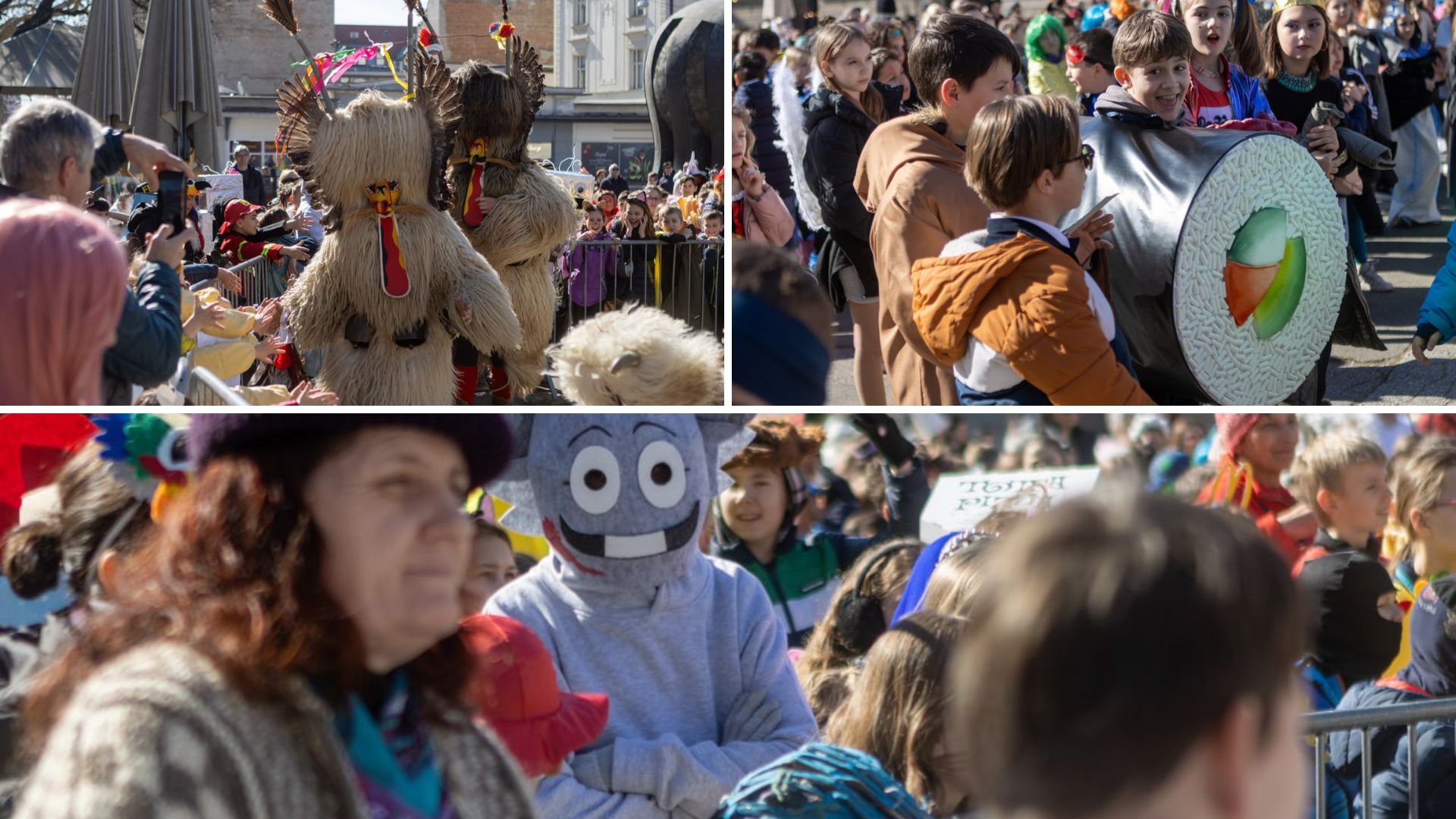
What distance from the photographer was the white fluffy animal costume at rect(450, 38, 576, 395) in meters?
4.91

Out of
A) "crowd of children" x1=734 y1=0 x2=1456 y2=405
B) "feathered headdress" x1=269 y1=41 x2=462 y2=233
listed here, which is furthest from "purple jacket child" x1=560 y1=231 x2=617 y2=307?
"feathered headdress" x1=269 y1=41 x2=462 y2=233

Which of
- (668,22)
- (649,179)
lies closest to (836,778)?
(668,22)

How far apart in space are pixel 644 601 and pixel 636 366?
1.40ft

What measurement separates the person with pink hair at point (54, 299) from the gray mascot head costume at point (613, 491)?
24.7 inches

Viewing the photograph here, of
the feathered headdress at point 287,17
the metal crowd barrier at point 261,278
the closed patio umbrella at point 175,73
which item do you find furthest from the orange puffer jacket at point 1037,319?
the metal crowd barrier at point 261,278

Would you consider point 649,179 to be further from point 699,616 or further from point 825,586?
point 699,616

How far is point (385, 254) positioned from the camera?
402 centimetres

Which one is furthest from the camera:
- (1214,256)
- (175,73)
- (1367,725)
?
(175,73)

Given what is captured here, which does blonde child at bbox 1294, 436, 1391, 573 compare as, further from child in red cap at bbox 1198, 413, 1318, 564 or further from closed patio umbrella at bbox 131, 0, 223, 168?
closed patio umbrella at bbox 131, 0, 223, 168

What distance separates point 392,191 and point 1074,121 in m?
2.03

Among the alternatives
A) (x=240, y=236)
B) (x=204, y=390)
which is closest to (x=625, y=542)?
(x=204, y=390)

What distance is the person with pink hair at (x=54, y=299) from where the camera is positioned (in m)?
2.06

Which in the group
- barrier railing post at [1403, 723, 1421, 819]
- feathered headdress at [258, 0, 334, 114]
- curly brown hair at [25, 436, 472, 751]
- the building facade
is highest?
the building facade

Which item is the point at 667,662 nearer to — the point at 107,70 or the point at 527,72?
the point at 527,72
